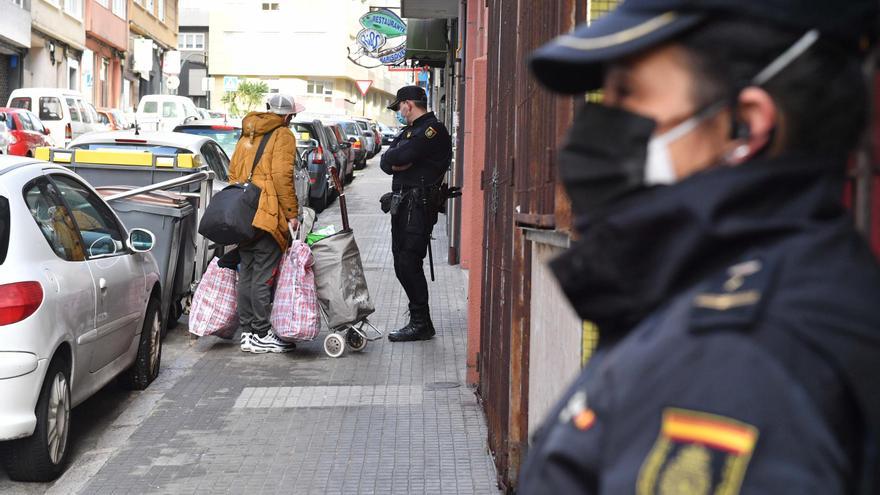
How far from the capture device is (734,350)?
1.22 m

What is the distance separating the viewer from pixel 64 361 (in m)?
6.12

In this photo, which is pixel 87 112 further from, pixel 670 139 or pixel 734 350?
pixel 734 350

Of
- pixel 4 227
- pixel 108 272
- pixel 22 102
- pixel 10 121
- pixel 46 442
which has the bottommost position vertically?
pixel 46 442

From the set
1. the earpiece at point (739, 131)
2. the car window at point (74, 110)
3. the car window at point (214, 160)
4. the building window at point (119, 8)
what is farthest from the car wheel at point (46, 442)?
the building window at point (119, 8)

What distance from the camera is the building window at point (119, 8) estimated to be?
2067 inches

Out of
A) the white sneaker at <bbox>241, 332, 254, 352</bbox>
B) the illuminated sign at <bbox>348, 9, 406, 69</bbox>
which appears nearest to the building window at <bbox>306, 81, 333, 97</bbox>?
the illuminated sign at <bbox>348, 9, 406, 69</bbox>

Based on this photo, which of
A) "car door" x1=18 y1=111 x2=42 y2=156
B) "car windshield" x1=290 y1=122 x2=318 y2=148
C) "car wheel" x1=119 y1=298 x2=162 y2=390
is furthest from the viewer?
"car door" x1=18 y1=111 x2=42 y2=156

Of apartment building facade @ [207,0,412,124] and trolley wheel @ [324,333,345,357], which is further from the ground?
apartment building facade @ [207,0,412,124]

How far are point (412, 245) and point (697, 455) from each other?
27.3ft

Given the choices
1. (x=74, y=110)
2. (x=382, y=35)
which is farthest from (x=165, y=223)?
(x=74, y=110)

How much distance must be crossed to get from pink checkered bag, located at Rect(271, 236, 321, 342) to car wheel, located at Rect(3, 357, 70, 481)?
2976 millimetres

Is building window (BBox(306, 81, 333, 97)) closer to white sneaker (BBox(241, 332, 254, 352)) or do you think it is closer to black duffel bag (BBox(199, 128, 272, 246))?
white sneaker (BBox(241, 332, 254, 352))

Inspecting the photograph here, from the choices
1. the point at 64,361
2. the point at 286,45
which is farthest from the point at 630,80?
the point at 286,45

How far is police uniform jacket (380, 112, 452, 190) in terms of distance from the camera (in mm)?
9336
